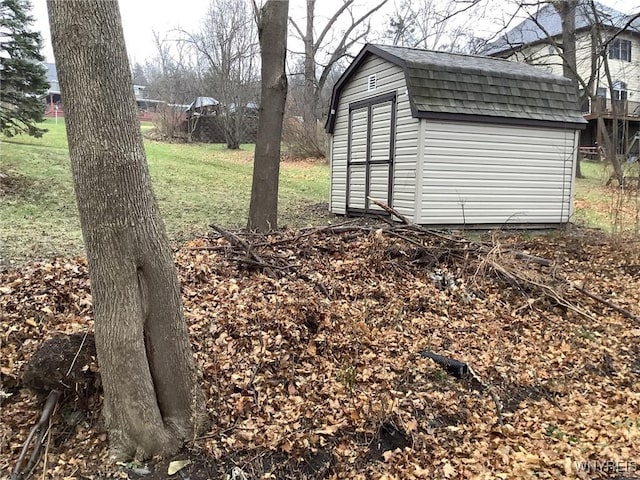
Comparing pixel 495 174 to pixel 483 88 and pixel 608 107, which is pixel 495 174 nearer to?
pixel 483 88

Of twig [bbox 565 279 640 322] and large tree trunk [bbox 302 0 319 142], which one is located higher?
large tree trunk [bbox 302 0 319 142]

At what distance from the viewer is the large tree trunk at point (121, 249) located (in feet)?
8.98

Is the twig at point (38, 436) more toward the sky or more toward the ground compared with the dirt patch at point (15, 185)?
more toward the ground

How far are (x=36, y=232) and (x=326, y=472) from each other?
21.2 ft

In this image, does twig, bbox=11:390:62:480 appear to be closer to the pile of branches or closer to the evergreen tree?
the pile of branches

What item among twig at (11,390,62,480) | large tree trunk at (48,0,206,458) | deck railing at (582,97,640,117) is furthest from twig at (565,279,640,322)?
deck railing at (582,97,640,117)

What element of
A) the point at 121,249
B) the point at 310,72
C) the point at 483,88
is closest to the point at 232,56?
the point at 310,72

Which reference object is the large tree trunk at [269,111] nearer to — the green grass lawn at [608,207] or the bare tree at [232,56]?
the green grass lawn at [608,207]

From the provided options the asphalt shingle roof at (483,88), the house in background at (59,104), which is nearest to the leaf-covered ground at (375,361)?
the asphalt shingle roof at (483,88)

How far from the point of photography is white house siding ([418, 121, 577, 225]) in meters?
9.20

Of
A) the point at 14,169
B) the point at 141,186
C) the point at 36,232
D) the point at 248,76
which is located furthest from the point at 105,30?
the point at 248,76

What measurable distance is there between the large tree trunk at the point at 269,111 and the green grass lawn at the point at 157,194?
1.11 meters

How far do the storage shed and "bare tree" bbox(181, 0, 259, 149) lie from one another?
17705mm

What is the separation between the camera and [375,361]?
A: 4.32 metres
